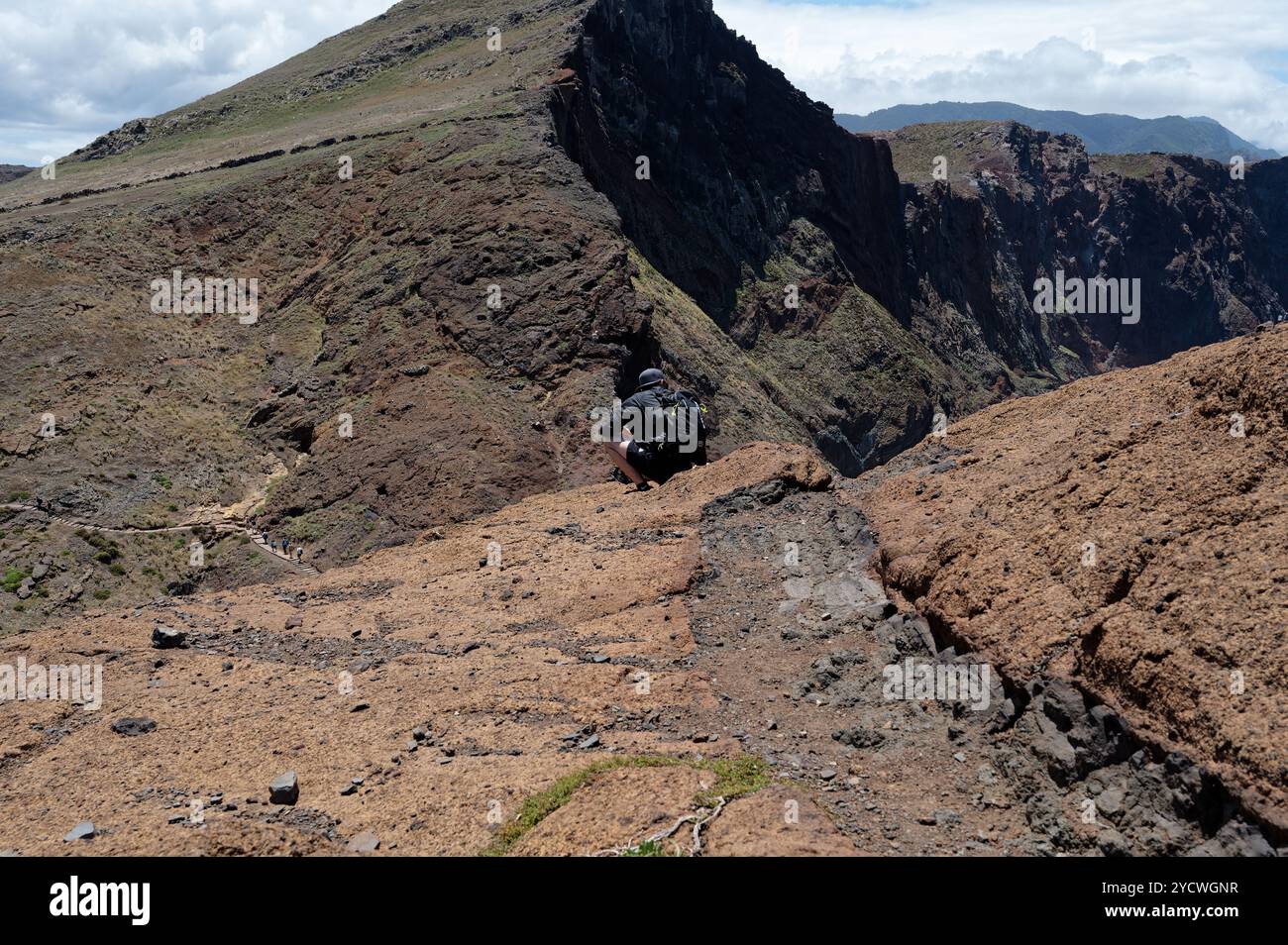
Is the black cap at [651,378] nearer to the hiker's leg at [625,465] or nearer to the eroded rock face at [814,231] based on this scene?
the hiker's leg at [625,465]

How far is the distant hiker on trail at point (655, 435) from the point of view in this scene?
15938 mm

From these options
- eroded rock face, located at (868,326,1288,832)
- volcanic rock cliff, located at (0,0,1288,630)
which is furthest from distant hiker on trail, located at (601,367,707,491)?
eroded rock face, located at (868,326,1288,832)

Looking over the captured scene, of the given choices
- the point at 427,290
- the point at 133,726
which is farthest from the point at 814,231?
the point at 133,726

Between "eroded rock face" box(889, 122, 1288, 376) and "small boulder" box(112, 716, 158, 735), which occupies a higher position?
"eroded rock face" box(889, 122, 1288, 376)

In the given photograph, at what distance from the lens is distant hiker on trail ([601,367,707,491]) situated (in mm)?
15938

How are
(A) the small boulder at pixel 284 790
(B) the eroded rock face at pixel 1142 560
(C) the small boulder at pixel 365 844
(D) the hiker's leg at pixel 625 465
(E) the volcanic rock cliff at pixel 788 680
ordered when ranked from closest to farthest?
(B) the eroded rock face at pixel 1142 560 → (E) the volcanic rock cliff at pixel 788 680 → (C) the small boulder at pixel 365 844 → (A) the small boulder at pixel 284 790 → (D) the hiker's leg at pixel 625 465

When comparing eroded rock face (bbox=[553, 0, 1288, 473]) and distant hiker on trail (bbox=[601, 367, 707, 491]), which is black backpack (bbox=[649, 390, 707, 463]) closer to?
distant hiker on trail (bbox=[601, 367, 707, 491])

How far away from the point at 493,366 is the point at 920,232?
62.7m

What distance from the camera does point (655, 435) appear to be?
16.0 meters

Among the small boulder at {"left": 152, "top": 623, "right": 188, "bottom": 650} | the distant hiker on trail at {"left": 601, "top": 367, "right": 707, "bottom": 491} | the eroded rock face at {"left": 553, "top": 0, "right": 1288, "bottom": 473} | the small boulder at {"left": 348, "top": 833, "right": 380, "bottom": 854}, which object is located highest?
the eroded rock face at {"left": 553, "top": 0, "right": 1288, "bottom": 473}

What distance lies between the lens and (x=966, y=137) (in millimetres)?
109500

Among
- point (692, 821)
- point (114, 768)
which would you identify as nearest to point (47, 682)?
point (114, 768)

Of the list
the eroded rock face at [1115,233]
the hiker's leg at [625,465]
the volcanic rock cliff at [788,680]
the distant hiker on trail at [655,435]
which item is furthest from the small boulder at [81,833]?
the eroded rock face at [1115,233]

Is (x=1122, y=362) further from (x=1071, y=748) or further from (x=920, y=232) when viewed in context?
(x=1071, y=748)
